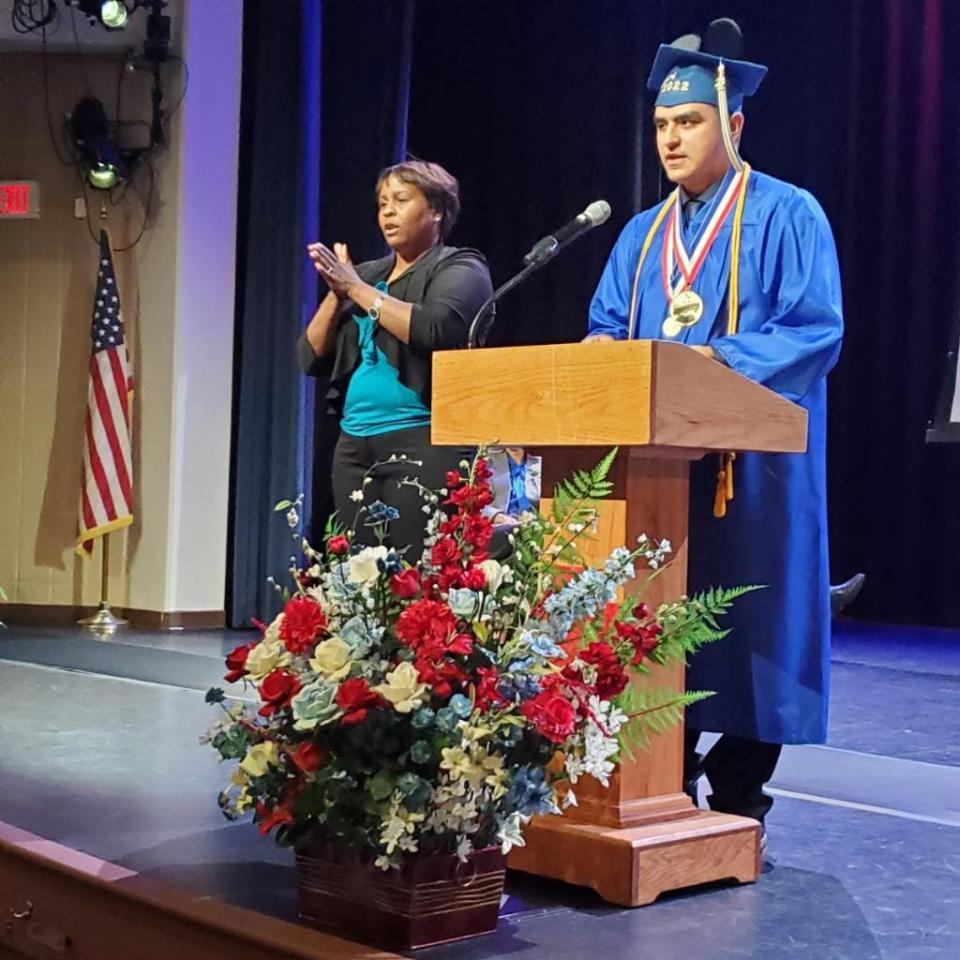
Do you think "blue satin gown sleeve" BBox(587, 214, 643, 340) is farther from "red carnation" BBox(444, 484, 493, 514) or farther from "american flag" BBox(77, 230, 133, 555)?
"american flag" BBox(77, 230, 133, 555)

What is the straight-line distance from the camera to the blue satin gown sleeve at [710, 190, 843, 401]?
8.36 feet

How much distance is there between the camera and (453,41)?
23.6ft

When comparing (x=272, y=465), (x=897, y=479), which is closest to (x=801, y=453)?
(x=272, y=465)

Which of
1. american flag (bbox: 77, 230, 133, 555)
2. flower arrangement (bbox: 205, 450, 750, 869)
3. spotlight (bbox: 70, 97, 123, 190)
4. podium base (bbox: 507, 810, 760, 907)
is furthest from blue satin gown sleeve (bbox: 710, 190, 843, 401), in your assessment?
spotlight (bbox: 70, 97, 123, 190)

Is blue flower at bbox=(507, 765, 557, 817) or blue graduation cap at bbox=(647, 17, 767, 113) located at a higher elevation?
blue graduation cap at bbox=(647, 17, 767, 113)

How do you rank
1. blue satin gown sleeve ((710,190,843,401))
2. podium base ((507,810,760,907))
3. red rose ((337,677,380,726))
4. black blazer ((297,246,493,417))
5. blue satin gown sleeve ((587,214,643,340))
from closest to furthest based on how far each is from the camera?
red rose ((337,677,380,726))
podium base ((507,810,760,907))
blue satin gown sleeve ((710,190,843,401))
blue satin gown sleeve ((587,214,643,340))
black blazer ((297,246,493,417))

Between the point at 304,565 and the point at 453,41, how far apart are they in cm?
251

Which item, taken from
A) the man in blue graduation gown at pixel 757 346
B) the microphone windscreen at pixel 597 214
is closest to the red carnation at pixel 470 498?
the man in blue graduation gown at pixel 757 346

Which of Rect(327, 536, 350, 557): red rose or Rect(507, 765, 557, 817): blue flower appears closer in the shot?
Rect(507, 765, 557, 817): blue flower

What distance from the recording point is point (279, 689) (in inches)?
82.4

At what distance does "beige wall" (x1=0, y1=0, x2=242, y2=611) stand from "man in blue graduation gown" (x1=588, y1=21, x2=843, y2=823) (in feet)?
13.9

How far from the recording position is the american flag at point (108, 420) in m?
6.73

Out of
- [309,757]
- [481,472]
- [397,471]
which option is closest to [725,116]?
[481,472]

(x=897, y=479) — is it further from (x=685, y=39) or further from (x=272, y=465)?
(x=685, y=39)
